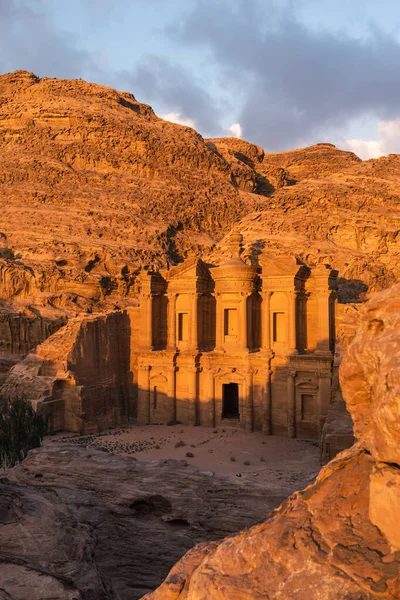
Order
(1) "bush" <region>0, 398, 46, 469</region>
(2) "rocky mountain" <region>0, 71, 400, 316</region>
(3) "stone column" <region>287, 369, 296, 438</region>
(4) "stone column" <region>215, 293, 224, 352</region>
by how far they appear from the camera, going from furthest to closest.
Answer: (2) "rocky mountain" <region>0, 71, 400, 316</region>
(4) "stone column" <region>215, 293, 224, 352</region>
(3) "stone column" <region>287, 369, 296, 438</region>
(1) "bush" <region>0, 398, 46, 469</region>

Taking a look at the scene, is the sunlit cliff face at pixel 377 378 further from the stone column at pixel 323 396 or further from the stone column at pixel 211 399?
the stone column at pixel 211 399

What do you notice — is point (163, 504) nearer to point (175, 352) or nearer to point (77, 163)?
point (175, 352)

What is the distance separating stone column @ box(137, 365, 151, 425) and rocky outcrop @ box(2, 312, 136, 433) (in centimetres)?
113

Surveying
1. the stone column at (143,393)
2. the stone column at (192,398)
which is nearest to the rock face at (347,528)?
the stone column at (192,398)

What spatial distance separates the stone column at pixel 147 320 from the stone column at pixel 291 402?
8524 millimetres

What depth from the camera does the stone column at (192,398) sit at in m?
28.2

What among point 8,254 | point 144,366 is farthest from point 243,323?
point 8,254

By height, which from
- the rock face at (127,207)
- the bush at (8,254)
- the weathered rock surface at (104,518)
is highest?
the rock face at (127,207)

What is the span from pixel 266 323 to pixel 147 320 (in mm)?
7135

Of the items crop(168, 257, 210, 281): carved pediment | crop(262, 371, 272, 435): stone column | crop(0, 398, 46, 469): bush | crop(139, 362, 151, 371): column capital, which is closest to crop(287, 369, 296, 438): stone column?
crop(262, 371, 272, 435): stone column

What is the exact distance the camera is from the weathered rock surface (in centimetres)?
723

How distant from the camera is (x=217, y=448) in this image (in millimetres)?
23812

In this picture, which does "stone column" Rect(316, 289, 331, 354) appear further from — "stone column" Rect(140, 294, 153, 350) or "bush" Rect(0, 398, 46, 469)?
"bush" Rect(0, 398, 46, 469)

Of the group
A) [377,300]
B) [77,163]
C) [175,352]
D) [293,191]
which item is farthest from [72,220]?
[377,300]
